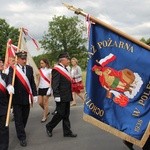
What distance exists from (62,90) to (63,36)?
63.9m

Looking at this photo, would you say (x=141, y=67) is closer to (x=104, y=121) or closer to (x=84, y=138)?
(x=104, y=121)

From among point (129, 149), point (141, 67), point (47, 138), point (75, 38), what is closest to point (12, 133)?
point (47, 138)

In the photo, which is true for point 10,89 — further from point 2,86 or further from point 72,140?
point 72,140

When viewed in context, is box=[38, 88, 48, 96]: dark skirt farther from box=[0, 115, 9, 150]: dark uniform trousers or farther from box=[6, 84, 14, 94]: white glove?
box=[0, 115, 9, 150]: dark uniform trousers

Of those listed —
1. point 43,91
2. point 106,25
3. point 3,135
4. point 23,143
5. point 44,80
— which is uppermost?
point 106,25

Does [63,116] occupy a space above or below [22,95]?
below

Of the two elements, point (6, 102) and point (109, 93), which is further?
point (6, 102)

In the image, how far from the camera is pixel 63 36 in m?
72.6

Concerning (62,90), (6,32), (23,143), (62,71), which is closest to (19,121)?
(23,143)

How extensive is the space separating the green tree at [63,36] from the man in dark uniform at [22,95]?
5982cm

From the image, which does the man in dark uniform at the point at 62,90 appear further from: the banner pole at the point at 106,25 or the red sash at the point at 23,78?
the banner pole at the point at 106,25

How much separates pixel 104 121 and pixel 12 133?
12.1 ft

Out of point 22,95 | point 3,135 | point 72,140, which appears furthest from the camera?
point 72,140

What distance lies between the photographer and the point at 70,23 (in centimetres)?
7319
